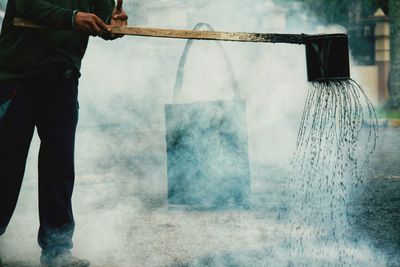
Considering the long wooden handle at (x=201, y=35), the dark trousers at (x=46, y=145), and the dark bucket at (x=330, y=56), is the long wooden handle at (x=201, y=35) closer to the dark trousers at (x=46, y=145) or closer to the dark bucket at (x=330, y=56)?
the dark bucket at (x=330, y=56)

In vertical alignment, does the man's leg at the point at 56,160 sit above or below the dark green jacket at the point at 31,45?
below

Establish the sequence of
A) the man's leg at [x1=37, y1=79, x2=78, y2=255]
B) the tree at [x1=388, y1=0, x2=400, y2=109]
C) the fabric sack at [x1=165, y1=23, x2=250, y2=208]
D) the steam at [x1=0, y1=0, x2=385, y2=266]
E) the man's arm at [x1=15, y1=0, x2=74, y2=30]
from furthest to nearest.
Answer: the tree at [x1=388, y1=0, x2=400, y2=109] < the fabric sack at [x1=165, y1=23, x2=250, y2=208] < the steam at [x1=0, y1=0, x2=385, y2=266] < the man's leg at [x1=37, y1=79, x2=78, y2=255] < the man's arm at [x1=15, y1=0, x2=74, y2=30]

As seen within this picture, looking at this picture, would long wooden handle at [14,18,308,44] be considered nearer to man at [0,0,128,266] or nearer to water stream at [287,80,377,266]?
man at [0,0,128,266]

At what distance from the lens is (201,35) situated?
3016 mm

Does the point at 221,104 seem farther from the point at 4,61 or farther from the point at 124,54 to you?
the point at 124,54

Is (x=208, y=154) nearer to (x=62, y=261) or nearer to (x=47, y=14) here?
(x=62, y=261)

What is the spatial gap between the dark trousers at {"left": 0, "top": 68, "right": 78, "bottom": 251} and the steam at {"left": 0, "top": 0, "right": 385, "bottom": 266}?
24 cm

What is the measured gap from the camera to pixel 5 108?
122 inches

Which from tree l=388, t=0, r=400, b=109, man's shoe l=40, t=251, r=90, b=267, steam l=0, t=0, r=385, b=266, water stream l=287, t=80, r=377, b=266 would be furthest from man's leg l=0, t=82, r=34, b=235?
tree l=388, t=0, r=400, b=109

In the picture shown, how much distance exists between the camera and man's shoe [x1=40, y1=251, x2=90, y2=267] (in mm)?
3100

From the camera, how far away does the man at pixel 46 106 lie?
121 inches

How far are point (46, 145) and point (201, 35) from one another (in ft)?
3.03

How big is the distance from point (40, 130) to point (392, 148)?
532 cm

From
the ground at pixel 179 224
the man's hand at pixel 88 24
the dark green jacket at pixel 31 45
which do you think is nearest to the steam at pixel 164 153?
the ground at pixel 179 224
